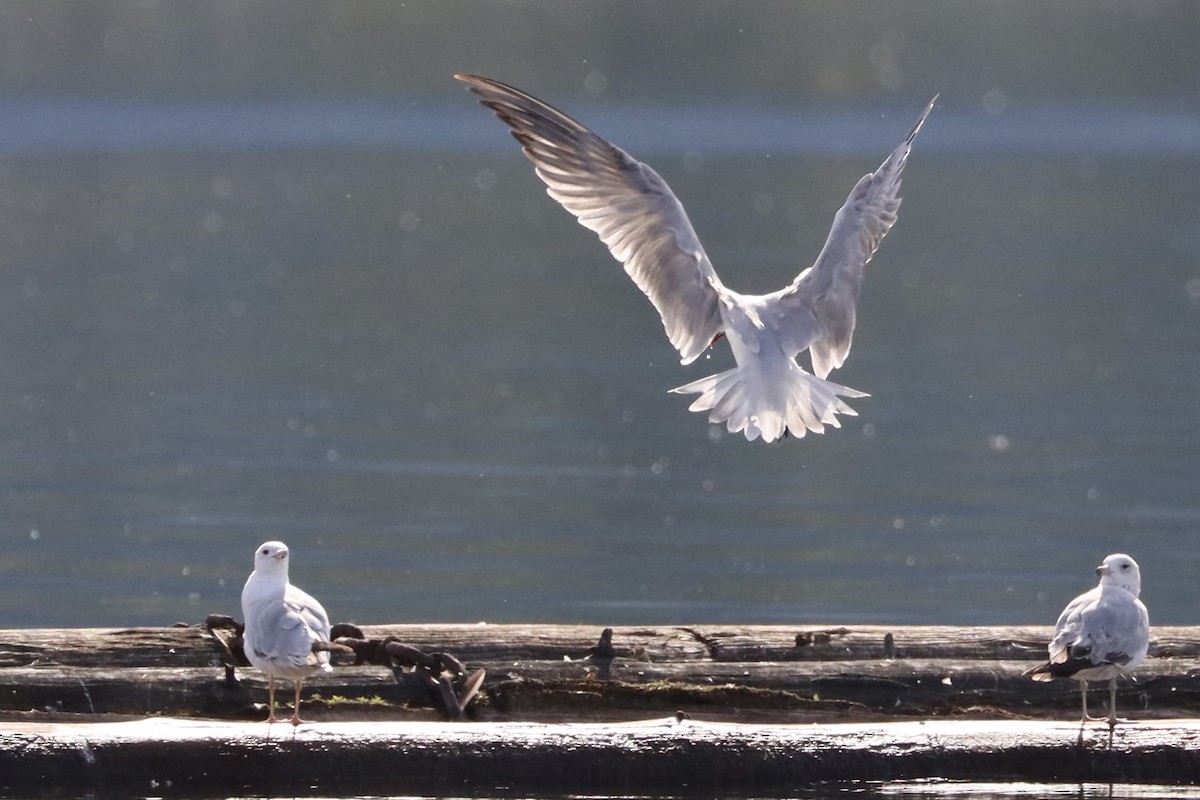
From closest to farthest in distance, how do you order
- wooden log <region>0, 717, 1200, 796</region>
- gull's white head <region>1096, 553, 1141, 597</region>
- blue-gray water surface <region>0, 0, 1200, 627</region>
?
wooden log <region>0, 717, 1200, 796</region> → gull's white head <region>1096, 553, 1141, 597</region> → blue-gray water surface <region>0, 0, 1200, 627</region>

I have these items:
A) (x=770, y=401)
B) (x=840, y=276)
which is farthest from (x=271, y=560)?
(x=840, y=276)

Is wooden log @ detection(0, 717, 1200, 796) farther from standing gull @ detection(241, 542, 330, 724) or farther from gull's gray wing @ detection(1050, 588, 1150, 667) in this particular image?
gull's gray wing @ detection(1050, 588, 1150, 667)

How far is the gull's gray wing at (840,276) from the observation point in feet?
29.9

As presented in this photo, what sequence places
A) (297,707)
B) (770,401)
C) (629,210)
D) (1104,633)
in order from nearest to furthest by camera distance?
(297,707) < (1104,633) < (770,401) < (629,210)

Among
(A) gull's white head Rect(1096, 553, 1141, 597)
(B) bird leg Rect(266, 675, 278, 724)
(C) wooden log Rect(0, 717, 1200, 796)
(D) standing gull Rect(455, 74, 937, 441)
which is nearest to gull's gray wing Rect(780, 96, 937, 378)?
(D) standing gull Rect(455, 74, 937, 441)

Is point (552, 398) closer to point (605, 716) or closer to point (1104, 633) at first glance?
point (605, 716)

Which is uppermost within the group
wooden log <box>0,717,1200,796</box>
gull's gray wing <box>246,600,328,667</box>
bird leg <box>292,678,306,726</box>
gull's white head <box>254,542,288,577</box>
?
gull's white head <box>254,542,288,577</box>

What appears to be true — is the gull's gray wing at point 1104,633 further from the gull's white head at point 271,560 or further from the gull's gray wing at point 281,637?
the gull's white head at point 271,560

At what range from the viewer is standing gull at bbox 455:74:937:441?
8.94 metres

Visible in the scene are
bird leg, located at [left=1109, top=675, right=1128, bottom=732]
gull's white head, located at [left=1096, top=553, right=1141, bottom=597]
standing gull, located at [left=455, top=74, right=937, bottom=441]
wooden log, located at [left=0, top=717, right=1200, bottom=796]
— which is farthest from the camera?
standing gull, located at [left=455, top=74, right=937, bottom=441]

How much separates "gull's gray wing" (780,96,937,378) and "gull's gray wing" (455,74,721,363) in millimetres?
380

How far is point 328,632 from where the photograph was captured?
6863 mm

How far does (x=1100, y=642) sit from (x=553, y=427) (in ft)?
36.3

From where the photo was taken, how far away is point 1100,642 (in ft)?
21.4
